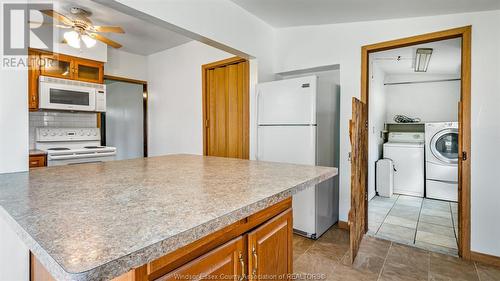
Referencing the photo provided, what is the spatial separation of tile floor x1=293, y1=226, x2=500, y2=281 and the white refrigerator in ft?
0.99

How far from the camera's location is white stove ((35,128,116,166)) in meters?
3.05

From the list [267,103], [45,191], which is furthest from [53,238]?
[267,103]

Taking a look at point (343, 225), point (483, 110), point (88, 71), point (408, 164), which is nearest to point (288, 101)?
point (343, 225)

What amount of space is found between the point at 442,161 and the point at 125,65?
Answer: 542 centimetres

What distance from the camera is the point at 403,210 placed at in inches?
146

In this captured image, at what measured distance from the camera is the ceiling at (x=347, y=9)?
2.14 meters

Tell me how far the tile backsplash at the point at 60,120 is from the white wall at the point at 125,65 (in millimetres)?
783

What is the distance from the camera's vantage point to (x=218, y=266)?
2.86 feet

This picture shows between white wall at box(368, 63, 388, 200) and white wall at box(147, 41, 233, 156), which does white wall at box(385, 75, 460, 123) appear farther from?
white wall at box(147, 41, 233, 156)

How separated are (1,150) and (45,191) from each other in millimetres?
527

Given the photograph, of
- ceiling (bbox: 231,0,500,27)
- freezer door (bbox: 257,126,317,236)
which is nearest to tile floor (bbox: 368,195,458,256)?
freezer door (bbox: 257,126,317,236)

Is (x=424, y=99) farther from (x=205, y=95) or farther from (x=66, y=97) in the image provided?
(x=66, y=97)

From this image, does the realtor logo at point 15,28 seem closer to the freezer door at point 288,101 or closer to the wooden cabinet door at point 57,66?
the freezer door at point 288,101

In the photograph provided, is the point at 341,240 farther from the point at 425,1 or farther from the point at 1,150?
the point at 1,150
